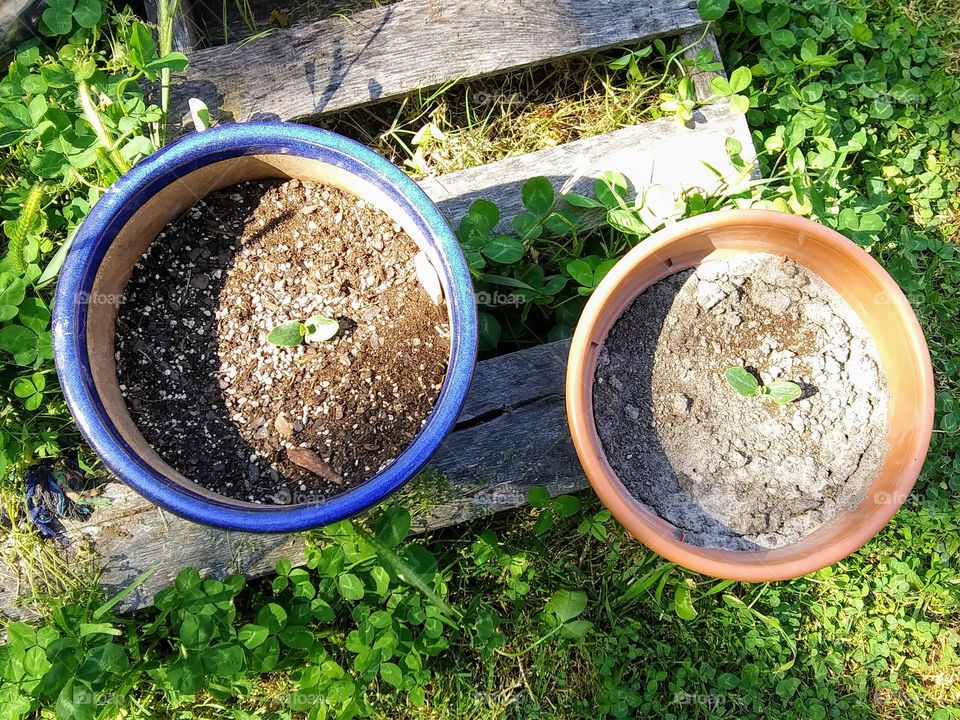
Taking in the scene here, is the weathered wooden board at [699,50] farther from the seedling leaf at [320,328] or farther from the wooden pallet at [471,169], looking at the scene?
the seedling leaf at [320,328]

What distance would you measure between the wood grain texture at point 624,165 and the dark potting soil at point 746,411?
0.28 m

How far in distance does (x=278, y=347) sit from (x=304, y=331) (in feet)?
0.25

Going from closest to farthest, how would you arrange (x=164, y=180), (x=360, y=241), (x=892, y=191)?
(x=164, y=180)
(x=360, y=241)
(x=892, y=191)

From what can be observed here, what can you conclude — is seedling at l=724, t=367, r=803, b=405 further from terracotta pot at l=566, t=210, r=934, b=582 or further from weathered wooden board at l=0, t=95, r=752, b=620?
weathered wooden board at l=0, t=95, r=752, b=620

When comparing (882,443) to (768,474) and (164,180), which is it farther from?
(164,180)

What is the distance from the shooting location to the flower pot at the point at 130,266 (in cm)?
123

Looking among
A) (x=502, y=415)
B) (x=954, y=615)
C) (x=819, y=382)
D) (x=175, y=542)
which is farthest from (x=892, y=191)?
(x=175, y=542)

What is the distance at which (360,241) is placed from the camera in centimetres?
145

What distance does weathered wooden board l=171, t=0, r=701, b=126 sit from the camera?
1.60 m

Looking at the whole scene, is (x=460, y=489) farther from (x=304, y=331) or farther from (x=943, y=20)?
(x=943, y=20)

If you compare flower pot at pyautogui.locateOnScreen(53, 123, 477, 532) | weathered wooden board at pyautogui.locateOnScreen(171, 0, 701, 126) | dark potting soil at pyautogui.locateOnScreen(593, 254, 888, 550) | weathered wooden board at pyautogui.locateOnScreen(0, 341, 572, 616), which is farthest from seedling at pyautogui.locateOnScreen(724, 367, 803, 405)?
weathered wooden board at pyautogui.locateOnScreen(171, 0, 701, 126)

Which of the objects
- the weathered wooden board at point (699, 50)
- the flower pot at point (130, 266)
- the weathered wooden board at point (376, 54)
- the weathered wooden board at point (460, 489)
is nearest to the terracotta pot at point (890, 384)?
the weathered wooden board at point (460, 489)

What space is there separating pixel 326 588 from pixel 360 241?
2.56 feet

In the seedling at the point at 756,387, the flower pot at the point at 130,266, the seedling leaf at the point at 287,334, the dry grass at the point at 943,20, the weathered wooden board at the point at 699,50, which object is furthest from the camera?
the dry grass at the point at 943,20
